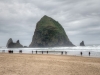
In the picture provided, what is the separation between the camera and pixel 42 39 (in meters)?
195

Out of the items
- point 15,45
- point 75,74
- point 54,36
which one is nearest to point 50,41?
point 54,36

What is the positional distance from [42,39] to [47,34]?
11505mm

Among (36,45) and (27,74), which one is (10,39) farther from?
(27,74)

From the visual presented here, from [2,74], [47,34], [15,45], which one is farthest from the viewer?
[47,34]

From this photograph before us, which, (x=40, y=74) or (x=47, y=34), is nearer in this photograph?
(x=40, y=74)

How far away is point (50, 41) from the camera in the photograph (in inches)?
7667

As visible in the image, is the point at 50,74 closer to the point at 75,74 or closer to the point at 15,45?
the point at 75,74

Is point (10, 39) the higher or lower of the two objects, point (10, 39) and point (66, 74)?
the higher

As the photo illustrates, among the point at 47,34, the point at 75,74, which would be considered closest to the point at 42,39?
the point at 47,34

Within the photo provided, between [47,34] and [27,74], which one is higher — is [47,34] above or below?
above

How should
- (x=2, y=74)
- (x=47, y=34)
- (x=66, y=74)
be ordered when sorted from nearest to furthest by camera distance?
(x=2, y=74)
(x=66, y=74)
(x=47, y=34)

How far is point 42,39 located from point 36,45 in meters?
13.1

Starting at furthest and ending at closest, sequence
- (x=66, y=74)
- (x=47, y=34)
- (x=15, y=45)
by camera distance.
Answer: (x=47, y=34) → (x=15, y=45) → (x=66, y=74)

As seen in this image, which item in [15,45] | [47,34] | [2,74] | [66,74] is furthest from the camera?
[47,34]
